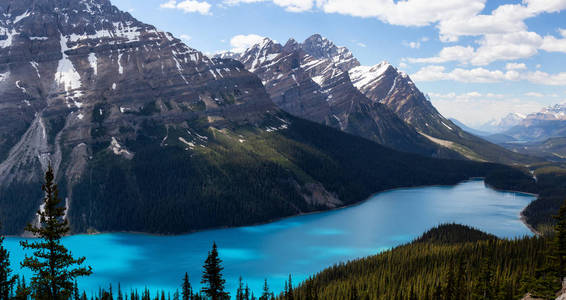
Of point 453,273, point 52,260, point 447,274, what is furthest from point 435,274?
point 52,260

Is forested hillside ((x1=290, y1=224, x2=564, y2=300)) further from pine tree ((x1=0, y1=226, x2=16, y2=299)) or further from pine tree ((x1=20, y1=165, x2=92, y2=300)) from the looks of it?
pine tree ((x1=20, y1=165, x2=92, y2=300))

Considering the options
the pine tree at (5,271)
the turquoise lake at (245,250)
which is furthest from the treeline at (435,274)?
the turquoise lake at (245,250)

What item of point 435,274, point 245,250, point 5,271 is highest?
point 5,271

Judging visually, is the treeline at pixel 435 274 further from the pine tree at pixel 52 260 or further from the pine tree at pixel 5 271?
the pine tree at pixel 52 260

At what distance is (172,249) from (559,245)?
121m

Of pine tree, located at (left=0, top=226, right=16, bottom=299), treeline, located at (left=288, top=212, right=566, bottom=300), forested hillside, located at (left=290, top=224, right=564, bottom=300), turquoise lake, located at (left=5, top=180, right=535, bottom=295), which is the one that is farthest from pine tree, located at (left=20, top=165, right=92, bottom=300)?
turquoise lake, located at (left=5, top=180, right=535, bottom=295)

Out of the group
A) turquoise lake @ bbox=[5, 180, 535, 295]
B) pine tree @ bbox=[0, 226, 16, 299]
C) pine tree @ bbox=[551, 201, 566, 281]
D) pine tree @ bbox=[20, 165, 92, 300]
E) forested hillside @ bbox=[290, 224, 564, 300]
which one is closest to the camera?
pine tree @ bbox=[20, 165, 92, 300]

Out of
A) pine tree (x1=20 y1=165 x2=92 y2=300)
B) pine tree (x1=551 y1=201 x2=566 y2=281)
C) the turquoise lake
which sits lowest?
the turquoise lake

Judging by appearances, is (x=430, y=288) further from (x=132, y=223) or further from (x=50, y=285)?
(x=132, y=223)

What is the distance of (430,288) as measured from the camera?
90.1 m

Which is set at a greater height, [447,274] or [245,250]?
[447,274]

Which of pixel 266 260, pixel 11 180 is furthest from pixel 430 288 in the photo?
pixel 11 180

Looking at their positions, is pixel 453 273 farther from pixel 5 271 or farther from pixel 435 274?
Answer: pixel 5 271

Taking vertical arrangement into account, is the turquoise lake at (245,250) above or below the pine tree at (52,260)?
below
